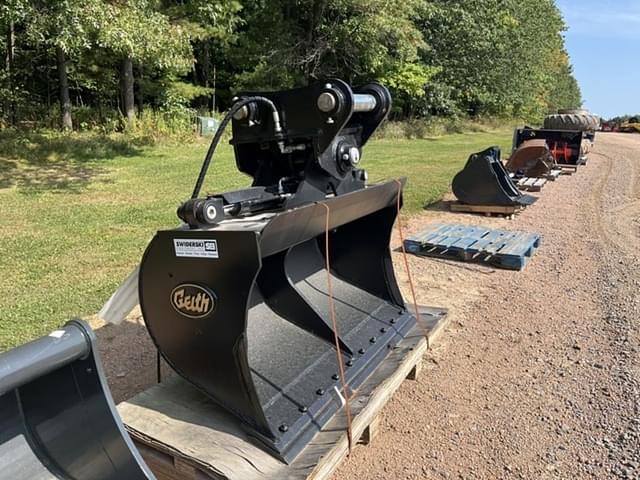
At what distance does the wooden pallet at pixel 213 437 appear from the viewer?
6.40 ft

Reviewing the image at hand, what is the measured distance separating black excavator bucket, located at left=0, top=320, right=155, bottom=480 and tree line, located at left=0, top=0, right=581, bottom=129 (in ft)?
24.0

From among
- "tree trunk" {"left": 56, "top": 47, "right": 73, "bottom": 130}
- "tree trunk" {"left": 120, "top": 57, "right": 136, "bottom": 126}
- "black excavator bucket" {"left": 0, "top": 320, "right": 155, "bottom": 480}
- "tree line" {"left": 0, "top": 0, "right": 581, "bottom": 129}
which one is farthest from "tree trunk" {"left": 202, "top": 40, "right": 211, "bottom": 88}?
"black excavator bucket" {"left": 0, "top": 320, "right": 155, "bottom": 480}

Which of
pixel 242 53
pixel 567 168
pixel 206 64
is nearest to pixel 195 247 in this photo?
pixel 567 168

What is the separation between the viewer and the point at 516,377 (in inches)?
125

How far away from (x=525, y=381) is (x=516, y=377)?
6 centimetres

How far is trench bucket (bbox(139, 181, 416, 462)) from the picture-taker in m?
1.98

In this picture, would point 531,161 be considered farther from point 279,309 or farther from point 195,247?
point 195,247

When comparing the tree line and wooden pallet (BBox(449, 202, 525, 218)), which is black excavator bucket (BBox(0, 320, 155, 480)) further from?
the tree line

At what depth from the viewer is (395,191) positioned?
9.93ft

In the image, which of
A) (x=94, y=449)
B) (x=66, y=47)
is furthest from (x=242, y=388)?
(x=66, y=47)

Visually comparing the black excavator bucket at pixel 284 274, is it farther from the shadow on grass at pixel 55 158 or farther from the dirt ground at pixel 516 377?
the shadow on grass at pixel 55 158

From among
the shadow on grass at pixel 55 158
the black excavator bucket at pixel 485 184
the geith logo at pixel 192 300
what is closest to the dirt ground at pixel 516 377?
the geith logo at pixel 192 300

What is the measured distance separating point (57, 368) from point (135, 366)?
182cm

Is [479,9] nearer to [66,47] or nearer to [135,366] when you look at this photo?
[66,47]
